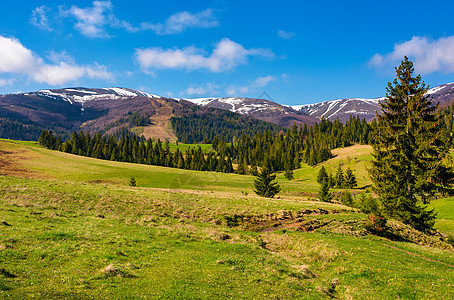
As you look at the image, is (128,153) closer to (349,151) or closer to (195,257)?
(349,151)

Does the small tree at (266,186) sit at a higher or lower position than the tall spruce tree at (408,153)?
lower

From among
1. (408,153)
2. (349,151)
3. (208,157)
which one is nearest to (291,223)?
(408,153)

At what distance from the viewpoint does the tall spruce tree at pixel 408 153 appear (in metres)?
30.4

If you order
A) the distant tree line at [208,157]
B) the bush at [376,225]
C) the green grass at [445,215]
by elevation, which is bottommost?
the green grass at [445,215]

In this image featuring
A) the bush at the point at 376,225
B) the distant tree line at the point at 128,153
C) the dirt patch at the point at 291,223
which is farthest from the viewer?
the distant tree line at the point at 128,153

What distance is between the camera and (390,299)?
1235 centimetres

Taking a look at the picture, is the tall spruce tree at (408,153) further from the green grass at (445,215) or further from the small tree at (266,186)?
the small tree at (266,186)

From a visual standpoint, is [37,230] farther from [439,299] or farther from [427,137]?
[427,137]

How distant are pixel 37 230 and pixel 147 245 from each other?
8.07 meters

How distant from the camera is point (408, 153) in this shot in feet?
105

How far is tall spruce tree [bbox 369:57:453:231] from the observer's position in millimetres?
30406

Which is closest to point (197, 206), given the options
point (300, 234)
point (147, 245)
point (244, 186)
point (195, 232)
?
point (195, 232)

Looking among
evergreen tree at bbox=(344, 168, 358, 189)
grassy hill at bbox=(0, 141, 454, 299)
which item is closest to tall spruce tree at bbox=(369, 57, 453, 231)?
grassy hill at bbox=(0, 141, 454, 299)

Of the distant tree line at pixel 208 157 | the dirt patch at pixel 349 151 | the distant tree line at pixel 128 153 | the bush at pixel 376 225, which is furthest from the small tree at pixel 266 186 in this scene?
the dirt patch at pixel 349 151
